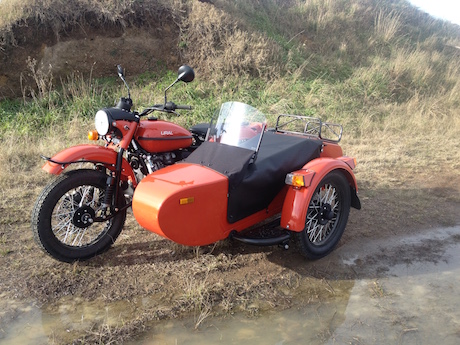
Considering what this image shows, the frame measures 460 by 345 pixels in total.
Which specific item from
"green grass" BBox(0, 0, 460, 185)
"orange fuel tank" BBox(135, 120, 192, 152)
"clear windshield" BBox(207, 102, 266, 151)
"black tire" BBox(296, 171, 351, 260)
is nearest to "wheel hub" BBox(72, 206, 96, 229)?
"orange fuel tank" BBox(135, 120, 192, 152)

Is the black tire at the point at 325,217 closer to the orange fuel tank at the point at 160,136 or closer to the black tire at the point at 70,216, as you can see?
the orange fuel tank at the point at 160,136

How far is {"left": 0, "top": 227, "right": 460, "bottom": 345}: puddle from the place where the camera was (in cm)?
262

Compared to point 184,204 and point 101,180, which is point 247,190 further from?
point 101,180

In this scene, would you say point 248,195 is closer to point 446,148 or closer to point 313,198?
point 313,198

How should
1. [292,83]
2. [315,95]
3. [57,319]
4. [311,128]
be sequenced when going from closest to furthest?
Result: [57,319] < [311,128] < [315,95] < [292,83]

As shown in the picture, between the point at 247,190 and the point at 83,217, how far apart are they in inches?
53.7

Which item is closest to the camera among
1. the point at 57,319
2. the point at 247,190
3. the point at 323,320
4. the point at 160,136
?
the point at 57,319

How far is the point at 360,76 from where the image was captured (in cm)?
1098

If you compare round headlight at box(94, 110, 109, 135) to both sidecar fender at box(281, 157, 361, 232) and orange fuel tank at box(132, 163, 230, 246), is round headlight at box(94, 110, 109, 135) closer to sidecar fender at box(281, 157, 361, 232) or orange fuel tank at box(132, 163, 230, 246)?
orange fuel tank at box(132, 163, 230, 246)

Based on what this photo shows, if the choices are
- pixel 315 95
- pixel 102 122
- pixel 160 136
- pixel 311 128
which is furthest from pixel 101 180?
pixel 315 95

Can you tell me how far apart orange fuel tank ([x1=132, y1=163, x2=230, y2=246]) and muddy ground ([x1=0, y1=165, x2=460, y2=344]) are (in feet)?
1.35

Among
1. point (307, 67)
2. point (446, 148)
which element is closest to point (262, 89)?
point (307, 67)

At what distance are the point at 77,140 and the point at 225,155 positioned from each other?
14.0ft

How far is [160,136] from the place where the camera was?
145 inches
